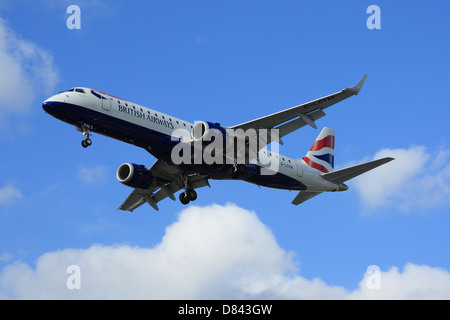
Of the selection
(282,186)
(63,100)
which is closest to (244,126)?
(282,186)

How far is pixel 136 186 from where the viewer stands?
39.7 meters

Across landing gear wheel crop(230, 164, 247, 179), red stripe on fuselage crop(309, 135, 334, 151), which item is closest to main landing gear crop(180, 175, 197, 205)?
landing gear wheel crop(230, 164, 247, 179)

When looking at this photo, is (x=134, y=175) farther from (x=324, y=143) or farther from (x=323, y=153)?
(x=324, y=143)

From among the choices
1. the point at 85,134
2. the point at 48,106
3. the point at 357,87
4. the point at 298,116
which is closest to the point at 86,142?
the point at 85,134

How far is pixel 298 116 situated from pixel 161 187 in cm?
1132

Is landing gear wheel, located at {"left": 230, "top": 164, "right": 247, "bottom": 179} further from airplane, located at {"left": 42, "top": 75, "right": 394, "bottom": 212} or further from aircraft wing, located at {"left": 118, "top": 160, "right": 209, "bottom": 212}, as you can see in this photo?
aircraft wing, located at {"left": 118, "top": 160, "right": 209, "bottom": 212}

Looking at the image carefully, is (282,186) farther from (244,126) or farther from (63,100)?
(63,100)

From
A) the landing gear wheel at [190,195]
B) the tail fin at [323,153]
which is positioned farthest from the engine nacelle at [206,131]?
the tail fin at [323,153]

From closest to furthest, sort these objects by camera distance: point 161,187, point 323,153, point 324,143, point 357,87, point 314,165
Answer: point 357,87
point 161,187
point 314,165
point 323,153
point 324,143

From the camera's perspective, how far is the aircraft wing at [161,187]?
132 ft

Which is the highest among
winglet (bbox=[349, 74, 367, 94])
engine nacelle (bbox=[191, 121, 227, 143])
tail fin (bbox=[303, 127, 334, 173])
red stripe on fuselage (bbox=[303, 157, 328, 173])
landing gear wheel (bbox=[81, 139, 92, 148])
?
tail fin (bbox=[303, 127, 334, 173])

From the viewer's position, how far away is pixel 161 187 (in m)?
41.7

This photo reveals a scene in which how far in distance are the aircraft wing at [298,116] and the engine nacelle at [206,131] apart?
1126 millimetres

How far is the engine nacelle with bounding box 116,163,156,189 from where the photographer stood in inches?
1550
